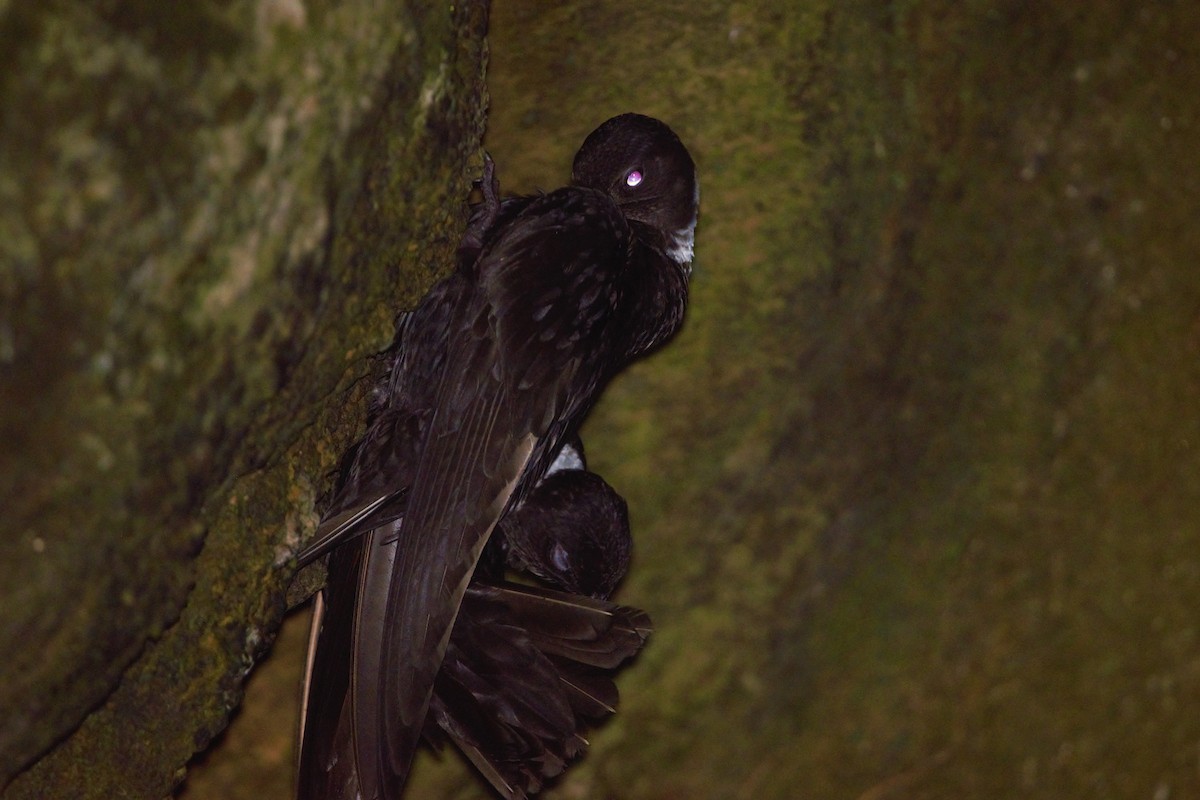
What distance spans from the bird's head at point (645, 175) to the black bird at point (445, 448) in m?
0.20

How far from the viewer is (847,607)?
3611mm

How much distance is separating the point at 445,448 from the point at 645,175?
93 centimetres

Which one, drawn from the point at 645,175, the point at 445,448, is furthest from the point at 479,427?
the point at 645,175

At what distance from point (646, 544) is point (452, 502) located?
1178 millimetres

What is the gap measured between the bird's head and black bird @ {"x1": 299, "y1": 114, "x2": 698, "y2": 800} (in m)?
0.20

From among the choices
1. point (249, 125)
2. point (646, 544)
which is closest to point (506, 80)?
point (646, 544)

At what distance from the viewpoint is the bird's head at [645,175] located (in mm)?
2971

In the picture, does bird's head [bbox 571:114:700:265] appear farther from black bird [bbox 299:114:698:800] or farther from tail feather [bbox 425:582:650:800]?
tail feather [bbox 425:582:650:800]

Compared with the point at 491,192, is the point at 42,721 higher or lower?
lower

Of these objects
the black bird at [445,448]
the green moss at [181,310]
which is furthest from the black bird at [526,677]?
the green moss at [181,310]

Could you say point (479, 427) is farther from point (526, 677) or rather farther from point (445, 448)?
point (526, 677)

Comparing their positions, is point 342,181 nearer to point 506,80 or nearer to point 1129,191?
point 506,80

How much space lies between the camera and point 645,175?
303 cm

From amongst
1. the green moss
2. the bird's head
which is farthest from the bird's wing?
the bird's head
